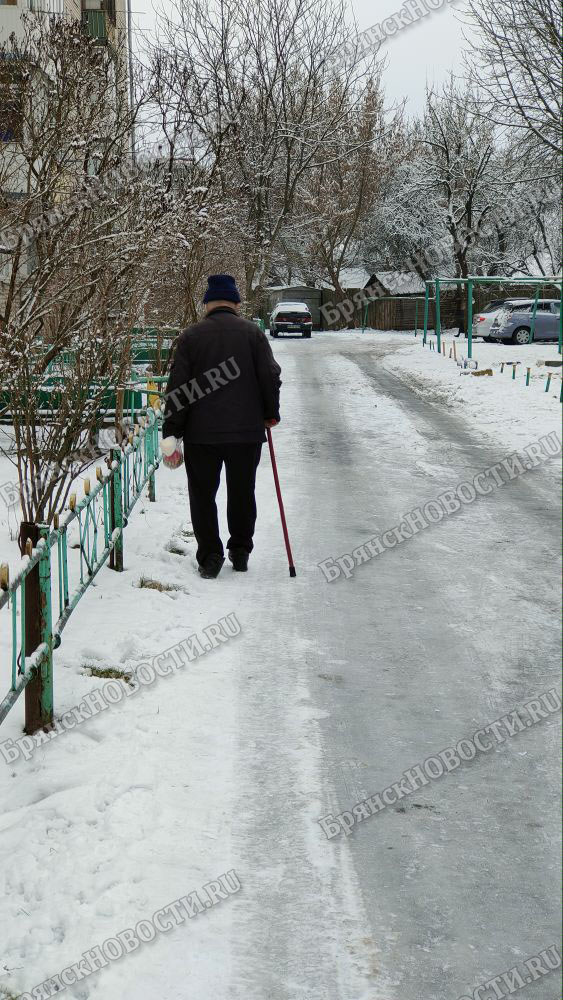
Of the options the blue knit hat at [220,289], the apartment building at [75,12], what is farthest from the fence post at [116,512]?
the apartment building at [75,12]

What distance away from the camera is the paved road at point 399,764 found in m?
2.85

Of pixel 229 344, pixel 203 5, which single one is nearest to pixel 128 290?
pixel 229 344

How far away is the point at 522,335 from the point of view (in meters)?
32.3

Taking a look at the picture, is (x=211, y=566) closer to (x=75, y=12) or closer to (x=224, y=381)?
(x=224, y=381)

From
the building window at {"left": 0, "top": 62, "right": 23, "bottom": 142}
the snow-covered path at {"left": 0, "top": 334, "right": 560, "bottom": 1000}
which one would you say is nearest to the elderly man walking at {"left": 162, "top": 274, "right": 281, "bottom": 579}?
the snow-covered path at {"left": 0, "top": 334, "right": 560, "bottom": 1000}

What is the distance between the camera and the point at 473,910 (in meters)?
3.01

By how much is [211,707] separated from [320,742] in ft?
1.91

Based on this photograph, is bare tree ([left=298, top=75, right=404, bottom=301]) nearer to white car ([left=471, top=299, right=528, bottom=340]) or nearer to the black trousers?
white car ([left=471, top=299, right=528, bottom=340])

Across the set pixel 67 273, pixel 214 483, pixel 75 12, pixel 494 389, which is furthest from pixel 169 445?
pixel 75 12

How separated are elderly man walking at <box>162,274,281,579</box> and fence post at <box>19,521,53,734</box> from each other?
7.23 feet

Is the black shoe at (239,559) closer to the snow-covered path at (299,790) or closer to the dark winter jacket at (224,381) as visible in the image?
the snow-covered path at (299,790)

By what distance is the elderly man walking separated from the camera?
632 centimetres

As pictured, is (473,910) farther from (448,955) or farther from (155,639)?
(155,639)

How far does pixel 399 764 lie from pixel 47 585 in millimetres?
1551
